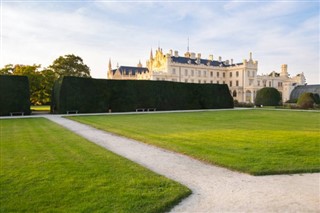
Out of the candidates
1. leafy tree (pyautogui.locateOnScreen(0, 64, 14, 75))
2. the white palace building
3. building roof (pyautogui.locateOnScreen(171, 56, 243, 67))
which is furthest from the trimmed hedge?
building roof (pyautogui.locateOnScreen(171, 56, 243, 67))

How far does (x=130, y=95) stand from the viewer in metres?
29.5

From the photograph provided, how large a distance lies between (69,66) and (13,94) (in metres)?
23.1

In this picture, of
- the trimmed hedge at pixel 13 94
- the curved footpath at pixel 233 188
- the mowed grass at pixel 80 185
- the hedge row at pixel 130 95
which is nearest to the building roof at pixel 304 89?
the hedge row at pixel 130 95

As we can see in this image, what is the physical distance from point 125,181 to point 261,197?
2349 mm

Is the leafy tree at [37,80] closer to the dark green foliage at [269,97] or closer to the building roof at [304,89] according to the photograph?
the dark green foliage at [269,97]

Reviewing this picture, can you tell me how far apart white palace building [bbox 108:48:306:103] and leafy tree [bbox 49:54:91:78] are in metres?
20.5

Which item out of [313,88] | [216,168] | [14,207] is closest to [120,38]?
[216,168]

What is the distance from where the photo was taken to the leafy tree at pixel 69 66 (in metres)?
45.2

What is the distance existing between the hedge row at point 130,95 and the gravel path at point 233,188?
67.8ft

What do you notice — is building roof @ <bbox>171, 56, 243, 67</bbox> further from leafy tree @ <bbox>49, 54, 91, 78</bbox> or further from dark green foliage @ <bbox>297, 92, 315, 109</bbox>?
dark green foliage @ <bbox>297, 92, 315, 109</bbox>

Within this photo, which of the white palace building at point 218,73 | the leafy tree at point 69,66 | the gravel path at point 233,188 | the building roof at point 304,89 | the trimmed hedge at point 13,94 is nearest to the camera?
the gravel path at point 233,188

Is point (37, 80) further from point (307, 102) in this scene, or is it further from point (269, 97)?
point (307, 102)

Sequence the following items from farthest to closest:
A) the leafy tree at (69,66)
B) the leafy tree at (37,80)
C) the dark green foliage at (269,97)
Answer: the leafy tree at (69,66) < the dark green foliage at (269,97) < the leafy tree at (37,80)

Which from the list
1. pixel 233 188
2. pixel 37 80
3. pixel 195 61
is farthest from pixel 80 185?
pixel 195 61
